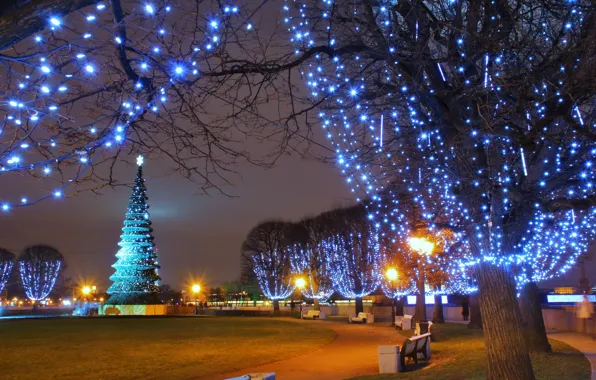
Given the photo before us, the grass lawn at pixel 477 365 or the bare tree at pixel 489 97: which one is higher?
the bare tree at pixel 489 97

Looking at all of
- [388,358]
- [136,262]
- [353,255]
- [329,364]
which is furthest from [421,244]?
[136,262]

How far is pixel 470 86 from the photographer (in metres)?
7.81

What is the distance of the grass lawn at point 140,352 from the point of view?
12.6 meters

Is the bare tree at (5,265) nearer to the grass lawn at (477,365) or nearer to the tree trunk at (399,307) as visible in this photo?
the tree trunk at (399,307)

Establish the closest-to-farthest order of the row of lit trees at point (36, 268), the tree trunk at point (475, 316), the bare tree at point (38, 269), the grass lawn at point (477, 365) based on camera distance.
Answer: the grass lawn at point (477, 365), the tree trunk at point (475, 316), the row of lit trees at point (36, 268), the bare tree at point (38, 269)

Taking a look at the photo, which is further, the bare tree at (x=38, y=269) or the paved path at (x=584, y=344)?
the bare tree at (x=38, y=269)

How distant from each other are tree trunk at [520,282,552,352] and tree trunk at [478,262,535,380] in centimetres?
591

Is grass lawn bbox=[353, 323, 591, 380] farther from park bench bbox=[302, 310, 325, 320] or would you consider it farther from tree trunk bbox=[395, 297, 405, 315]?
park bench bbox=[302, 310, 325, 320]

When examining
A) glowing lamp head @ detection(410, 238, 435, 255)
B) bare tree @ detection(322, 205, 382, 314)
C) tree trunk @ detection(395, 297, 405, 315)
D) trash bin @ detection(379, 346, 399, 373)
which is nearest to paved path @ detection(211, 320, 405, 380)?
trash bin @ detection(379, 346, 399, 373)

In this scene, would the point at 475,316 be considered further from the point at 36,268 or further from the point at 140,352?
the point at 36,268

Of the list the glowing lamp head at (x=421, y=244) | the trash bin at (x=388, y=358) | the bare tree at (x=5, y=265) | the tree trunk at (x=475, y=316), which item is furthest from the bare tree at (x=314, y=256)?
the bare tree at (x=5, y=265)

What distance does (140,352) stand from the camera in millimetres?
16266

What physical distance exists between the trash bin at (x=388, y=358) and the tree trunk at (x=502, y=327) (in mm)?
4093

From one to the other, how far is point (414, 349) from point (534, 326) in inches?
121
